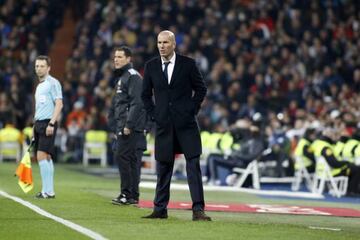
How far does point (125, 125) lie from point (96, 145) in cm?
1560

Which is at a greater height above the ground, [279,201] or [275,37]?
[275,37]

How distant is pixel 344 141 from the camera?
2253 cm

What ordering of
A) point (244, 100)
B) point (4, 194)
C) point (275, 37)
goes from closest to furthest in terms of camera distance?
point (4, 194) < point (244, 100) < point (275, 37)

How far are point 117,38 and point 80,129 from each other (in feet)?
11.6

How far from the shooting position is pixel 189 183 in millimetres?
12633

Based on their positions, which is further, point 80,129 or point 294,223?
point 80,129

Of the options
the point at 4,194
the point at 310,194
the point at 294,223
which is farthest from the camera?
the point at 310,194

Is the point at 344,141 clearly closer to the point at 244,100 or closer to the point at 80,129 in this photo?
the point at 244,100

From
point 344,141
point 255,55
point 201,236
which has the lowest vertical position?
point 201,236

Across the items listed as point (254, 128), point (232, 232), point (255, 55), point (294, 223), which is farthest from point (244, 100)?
point (232, 232)

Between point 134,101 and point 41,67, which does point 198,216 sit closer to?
point 134,101

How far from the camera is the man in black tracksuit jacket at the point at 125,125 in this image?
15.0 meters

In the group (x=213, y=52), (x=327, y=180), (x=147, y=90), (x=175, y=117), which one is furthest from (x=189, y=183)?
(x=213, y=52)

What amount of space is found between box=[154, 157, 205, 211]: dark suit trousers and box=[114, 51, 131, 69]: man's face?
276 cm
